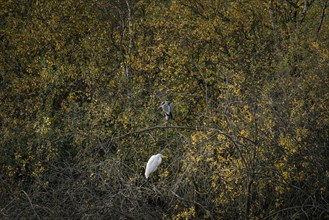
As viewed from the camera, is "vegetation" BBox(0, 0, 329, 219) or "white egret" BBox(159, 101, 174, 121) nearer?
"vegetation" BBox(0, 0, 329, 219)

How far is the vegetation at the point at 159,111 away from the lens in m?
10.2

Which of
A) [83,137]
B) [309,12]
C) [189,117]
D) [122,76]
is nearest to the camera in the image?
[83,137]

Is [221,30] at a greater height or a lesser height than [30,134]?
greater

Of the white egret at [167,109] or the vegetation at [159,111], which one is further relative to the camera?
the white egret at [167,109]

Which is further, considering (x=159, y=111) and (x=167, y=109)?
(x=159, y=111)

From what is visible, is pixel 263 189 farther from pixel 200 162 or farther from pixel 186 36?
pixel 186 36

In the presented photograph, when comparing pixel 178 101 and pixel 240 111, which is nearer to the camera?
pixel 240 111

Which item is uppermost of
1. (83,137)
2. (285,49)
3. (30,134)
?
(285,49)

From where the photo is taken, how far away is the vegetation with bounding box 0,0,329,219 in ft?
33.4

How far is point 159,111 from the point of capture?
552 inches

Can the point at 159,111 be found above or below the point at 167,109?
below

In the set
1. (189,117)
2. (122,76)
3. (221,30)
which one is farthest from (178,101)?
(221,30)

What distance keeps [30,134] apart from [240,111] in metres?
4.93

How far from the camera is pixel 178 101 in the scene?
14.7 m
